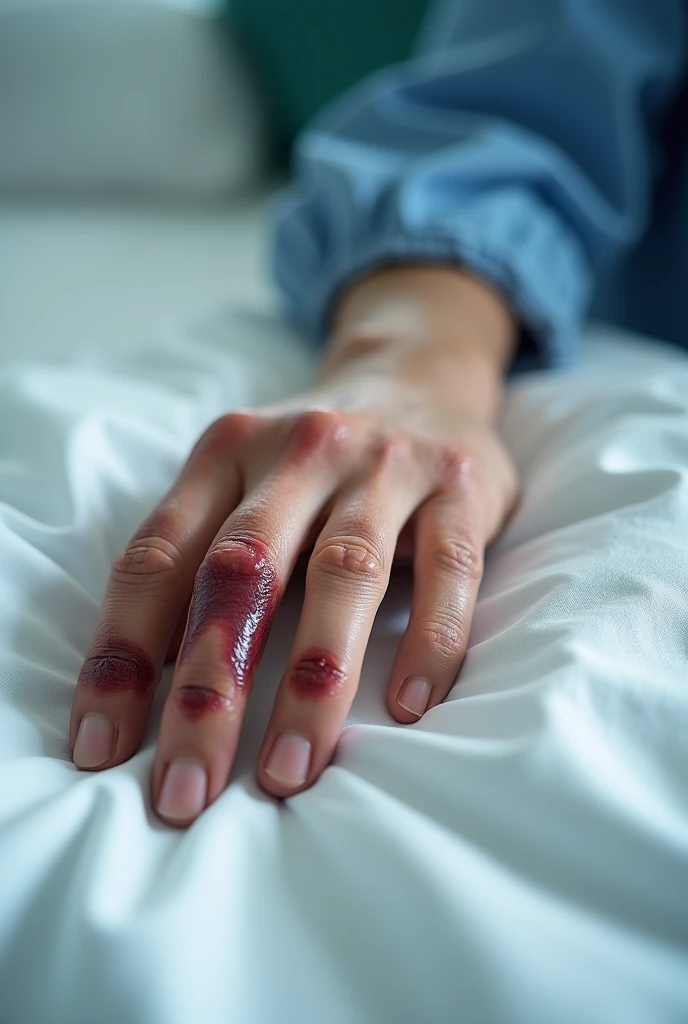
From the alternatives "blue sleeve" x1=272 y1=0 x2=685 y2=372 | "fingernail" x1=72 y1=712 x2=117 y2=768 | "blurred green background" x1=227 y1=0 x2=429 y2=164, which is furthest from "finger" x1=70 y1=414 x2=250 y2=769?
"blurred green background" x1=227 y1=0 x2=429 y2=164

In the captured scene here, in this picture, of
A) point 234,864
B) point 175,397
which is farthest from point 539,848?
point 175,397

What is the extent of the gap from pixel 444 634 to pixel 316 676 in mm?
64

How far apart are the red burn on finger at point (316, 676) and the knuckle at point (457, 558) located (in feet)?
0.26

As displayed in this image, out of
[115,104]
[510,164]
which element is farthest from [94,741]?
[115,104]

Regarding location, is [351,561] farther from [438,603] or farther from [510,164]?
[510,164]

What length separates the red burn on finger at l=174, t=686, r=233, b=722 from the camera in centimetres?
29

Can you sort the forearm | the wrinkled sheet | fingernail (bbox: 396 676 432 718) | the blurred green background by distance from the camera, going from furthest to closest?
1. the blurred green background
2. the forearm
3. fingernail (bbox: 396 676 432 718)
4. the wrinkled sheet

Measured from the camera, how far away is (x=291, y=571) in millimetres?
370

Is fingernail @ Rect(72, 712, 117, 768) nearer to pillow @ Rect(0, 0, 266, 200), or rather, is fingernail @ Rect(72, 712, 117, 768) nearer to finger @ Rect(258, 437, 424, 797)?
finger @ Rect(258, 437, 424, 797)

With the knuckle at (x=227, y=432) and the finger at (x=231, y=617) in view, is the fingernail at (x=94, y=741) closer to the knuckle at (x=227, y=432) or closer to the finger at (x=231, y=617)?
the finger at (x=231, y=617)

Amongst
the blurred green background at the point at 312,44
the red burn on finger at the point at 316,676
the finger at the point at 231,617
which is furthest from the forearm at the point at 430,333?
the blurred green background at the point at 312,44

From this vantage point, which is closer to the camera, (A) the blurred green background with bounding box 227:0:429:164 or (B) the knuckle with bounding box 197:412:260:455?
(B) the knuckle with bounding box 197:412:260:455

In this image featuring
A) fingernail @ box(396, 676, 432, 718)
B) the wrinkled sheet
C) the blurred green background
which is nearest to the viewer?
the wrinkled sheet

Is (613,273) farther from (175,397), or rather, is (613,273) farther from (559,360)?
(175,397)
